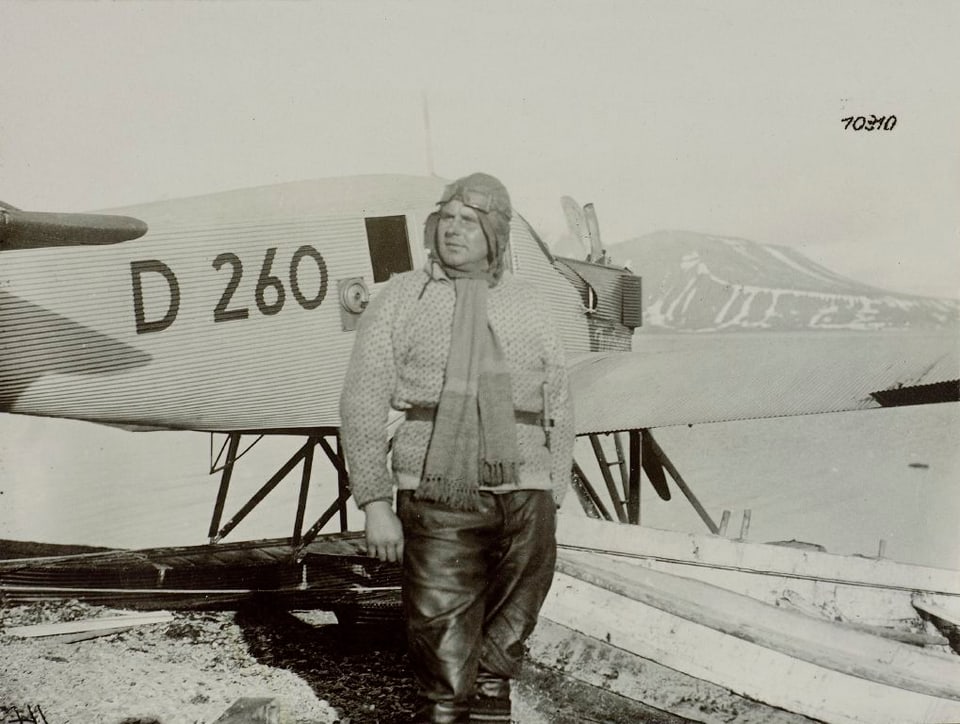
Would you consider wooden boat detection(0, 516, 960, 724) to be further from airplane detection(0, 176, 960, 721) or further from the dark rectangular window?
the dark rectangular window

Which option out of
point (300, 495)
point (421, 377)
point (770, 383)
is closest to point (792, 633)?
point (421, 377)

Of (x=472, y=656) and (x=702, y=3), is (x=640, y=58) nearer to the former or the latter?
(x=702, y=3)

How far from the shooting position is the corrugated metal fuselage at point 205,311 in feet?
13.7

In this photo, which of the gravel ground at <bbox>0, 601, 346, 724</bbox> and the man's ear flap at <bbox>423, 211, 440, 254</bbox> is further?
the gravel ground at <bbox>0, 601, 346, 724</bbox>

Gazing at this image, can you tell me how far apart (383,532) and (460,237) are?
0.85m

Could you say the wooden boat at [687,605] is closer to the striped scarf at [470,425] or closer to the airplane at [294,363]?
the airplane at [294,363]

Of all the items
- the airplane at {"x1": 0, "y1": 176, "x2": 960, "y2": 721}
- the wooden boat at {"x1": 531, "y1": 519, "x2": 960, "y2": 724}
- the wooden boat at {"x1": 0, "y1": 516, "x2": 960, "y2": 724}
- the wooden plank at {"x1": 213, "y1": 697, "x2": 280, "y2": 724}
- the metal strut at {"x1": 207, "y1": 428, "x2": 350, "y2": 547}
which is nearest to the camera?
the wooden plank at {"x1": 213, "y1": 697, "x2": 280, "y2": 724}

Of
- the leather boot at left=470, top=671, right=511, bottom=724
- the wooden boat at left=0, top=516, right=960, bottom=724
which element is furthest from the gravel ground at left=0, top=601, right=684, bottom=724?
the leather boot at left=470, top=671, right=511, bottom=724

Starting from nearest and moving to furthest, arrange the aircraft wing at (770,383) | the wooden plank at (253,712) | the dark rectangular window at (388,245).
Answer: the wooden plank at (253,712) < the dark rectangular window at (388,245) < the aircraft wing at (770,383)

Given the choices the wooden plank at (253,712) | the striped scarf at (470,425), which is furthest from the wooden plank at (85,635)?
the striped scarf at (470,425)

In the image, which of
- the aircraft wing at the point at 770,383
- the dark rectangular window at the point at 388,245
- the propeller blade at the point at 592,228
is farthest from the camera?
the propeller blade at the point at 592,228

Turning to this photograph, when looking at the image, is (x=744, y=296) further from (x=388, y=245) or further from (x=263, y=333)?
(x=263, y=333)

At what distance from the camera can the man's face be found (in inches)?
95.3

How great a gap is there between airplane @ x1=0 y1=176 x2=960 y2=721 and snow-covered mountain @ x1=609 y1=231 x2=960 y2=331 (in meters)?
61.2
